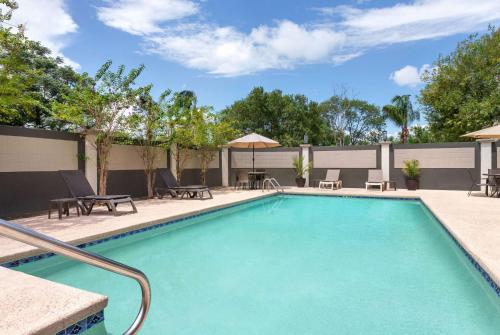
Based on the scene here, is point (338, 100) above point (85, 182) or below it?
above

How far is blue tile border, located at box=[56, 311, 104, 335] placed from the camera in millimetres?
2621

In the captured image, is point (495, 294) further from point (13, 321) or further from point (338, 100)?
point (338, 100)

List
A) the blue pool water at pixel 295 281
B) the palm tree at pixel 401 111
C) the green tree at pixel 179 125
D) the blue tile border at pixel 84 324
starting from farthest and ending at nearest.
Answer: the palm tree at pixel 401 111
the green tree at pixel 179 125
the blue pool water at pixel 295 281
the blue tile border at pixel 84 324

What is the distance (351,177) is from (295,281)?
1160cm

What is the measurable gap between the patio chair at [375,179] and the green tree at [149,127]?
8177 millimetres

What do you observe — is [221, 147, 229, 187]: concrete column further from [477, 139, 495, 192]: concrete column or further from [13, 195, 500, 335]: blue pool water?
[477, 139, 495, 192]: concrete column

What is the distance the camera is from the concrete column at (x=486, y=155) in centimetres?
1267

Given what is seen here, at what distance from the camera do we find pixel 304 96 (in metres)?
33.8

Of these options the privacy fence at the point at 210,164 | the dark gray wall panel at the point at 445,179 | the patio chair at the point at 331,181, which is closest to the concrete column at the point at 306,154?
the privacy fence at the point at 210,164

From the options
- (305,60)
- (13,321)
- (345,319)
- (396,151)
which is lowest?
(345,319)

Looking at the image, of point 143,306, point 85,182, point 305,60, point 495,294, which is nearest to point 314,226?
point 495,294

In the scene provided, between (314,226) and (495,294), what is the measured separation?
4381 millimetres

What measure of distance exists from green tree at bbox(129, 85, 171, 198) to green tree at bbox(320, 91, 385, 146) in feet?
97.5

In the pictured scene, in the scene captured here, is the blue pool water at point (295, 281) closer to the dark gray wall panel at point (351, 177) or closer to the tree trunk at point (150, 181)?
the tree trunk at point (150, 181)
